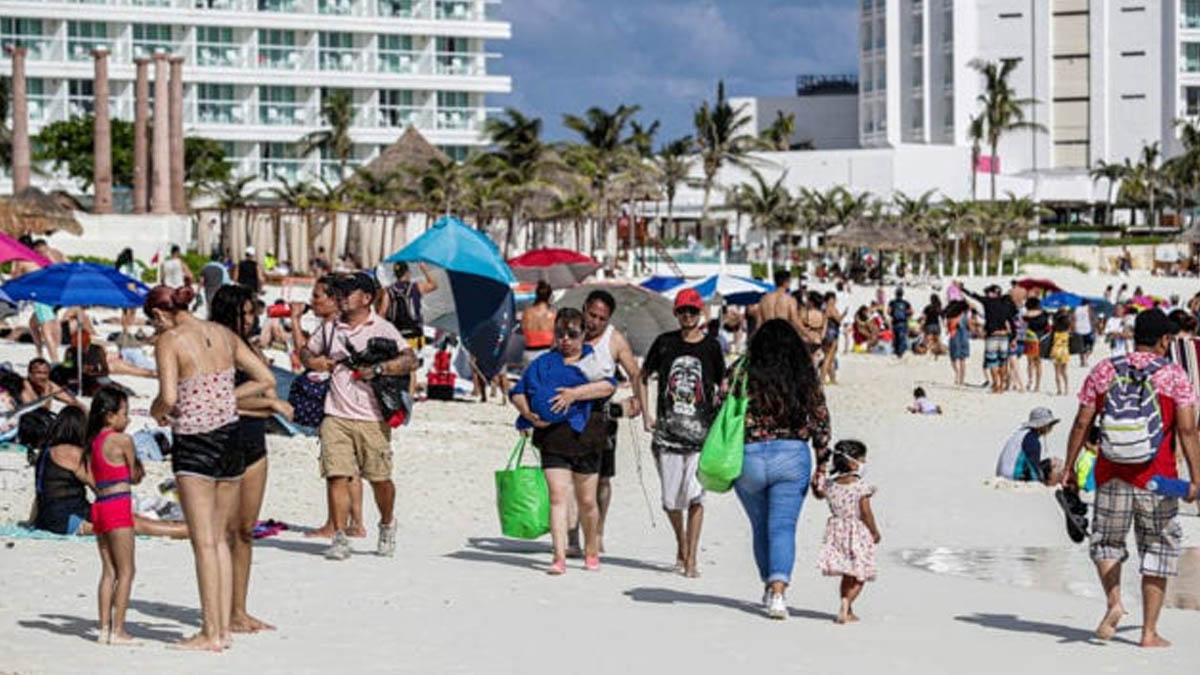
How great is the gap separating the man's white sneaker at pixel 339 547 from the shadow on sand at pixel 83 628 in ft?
6.71

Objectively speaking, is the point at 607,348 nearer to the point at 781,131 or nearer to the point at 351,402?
the point at 351,402

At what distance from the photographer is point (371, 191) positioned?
6147 centimetres

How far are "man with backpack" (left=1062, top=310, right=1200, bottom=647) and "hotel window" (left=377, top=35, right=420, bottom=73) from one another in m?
75.0

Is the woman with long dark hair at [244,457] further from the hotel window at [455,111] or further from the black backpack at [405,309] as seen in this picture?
the hotel window at [455,111]

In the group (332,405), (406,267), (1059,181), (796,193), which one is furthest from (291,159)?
(332,405)

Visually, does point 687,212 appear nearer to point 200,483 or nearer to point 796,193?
point 796,193

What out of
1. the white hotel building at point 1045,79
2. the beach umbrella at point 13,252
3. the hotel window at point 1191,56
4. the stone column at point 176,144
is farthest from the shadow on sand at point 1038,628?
the hotel window at point 1191,56

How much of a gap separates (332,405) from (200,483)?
9.10 ft

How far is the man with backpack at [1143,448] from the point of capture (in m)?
9.43

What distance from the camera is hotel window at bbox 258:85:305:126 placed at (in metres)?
82.1

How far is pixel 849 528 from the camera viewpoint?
32.9ft

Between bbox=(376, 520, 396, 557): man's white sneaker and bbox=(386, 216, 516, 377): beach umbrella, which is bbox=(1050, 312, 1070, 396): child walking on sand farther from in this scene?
bbox=(376, 520, 396, 557): man's white sneaker

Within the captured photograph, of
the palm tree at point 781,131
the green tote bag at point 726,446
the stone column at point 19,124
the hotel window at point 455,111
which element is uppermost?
the palm tree at point 781,131

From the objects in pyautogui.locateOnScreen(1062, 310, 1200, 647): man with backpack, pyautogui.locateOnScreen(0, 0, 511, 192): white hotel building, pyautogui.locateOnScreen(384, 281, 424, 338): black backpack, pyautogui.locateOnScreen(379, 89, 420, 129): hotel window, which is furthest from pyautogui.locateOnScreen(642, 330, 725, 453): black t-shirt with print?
pyautogui.locateOnScreen(379, 89, 420, 129): hotel window
